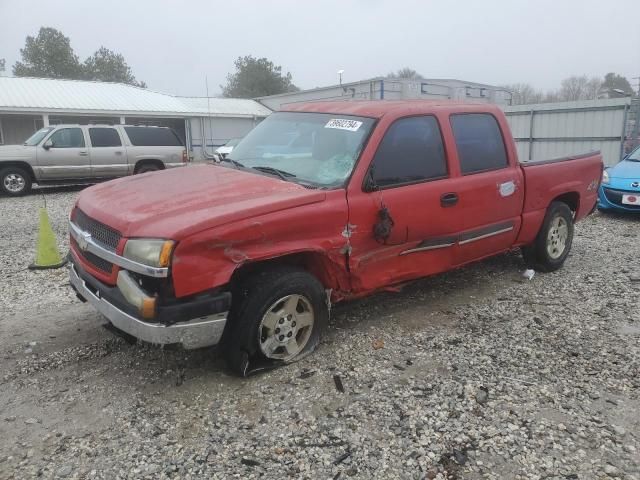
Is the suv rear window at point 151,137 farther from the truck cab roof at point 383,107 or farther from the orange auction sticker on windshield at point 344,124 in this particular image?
the orange auction sticker on windshield at point 344,124

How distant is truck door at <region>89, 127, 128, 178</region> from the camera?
44.8ft

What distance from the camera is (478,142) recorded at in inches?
188

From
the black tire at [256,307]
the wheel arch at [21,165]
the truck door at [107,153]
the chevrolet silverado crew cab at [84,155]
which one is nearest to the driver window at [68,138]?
the chevrolet silverado crew cab at [84,155]

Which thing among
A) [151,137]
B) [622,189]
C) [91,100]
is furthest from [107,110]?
[622,189]

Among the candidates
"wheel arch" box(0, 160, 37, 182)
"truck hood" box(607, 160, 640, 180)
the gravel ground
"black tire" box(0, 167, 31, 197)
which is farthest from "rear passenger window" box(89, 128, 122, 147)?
"truck hood" box(607, 160, 640, 180)

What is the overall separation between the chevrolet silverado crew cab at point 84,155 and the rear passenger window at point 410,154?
1150 cm

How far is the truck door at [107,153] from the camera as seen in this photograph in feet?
44.8

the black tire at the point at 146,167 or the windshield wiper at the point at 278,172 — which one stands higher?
the windshield wiper at the point at 278,172

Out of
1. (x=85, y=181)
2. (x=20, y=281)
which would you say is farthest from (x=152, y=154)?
(x=20, y=281)

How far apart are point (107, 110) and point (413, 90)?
15.0m

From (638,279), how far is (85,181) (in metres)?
12.7

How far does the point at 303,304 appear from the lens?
3.66 m

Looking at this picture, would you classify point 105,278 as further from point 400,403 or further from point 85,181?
point 85,181

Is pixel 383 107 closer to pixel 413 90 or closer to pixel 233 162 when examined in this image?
pixel 233 162
